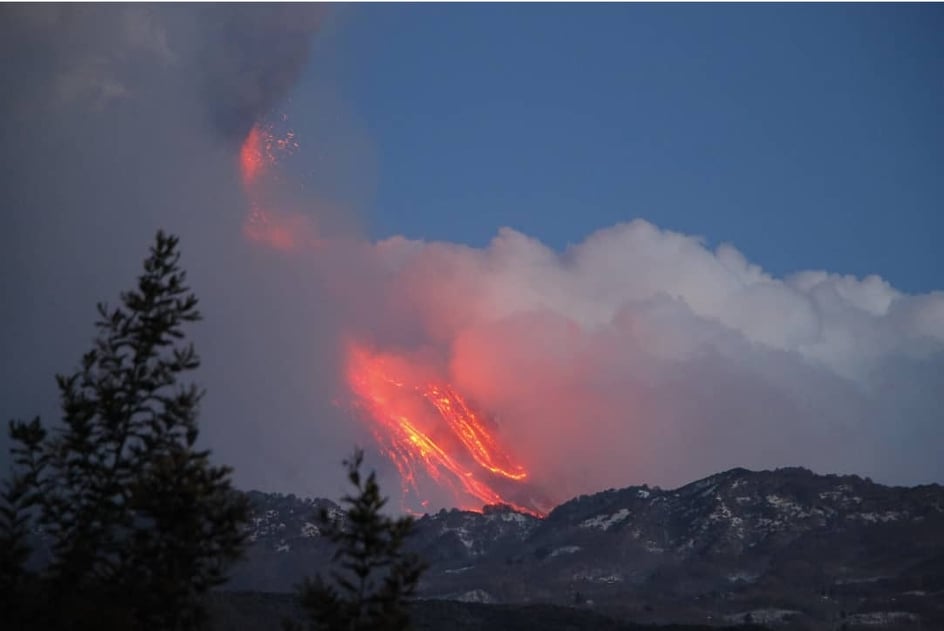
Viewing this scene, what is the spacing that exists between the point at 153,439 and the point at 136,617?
8783 millimetres

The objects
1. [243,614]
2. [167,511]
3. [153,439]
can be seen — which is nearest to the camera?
[167,511]

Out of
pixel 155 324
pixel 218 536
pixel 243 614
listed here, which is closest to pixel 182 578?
pixel 218 536

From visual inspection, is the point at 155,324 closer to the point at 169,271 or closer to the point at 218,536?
the point at 169,271

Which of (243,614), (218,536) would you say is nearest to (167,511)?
(218,536)

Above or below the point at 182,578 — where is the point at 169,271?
above

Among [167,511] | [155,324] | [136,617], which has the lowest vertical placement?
[136,617]

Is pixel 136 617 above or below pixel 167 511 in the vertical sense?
below

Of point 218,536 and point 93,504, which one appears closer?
point 218,536

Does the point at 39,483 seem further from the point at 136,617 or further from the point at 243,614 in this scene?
the point at 243,614

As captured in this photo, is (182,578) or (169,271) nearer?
(182,578)

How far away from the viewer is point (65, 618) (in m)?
Result: 60.8

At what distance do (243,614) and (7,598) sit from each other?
13660cm

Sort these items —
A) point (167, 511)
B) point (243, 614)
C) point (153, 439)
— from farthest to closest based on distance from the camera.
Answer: point (243, 614), point (153, 439), point (167, 511)

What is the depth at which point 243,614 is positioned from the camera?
640 ft
